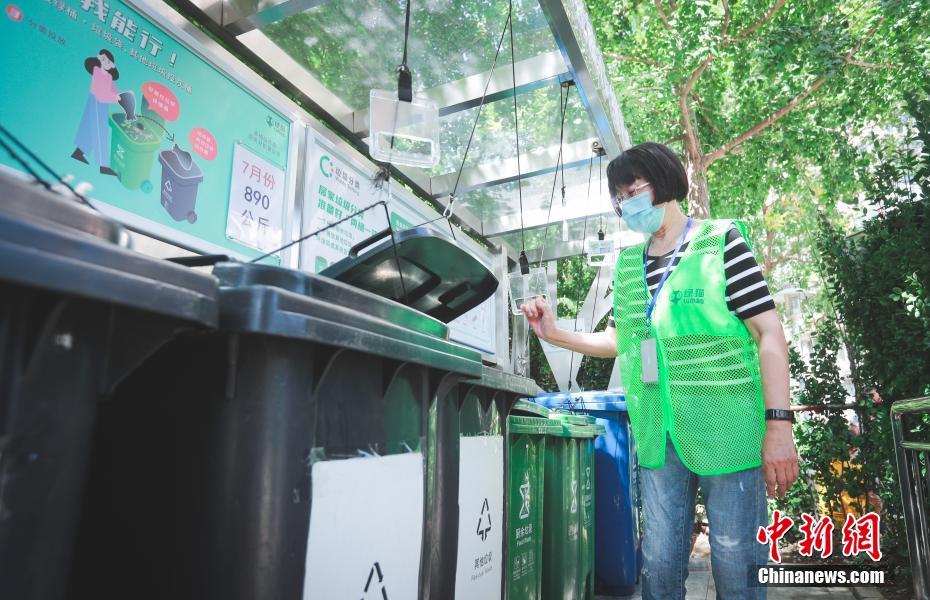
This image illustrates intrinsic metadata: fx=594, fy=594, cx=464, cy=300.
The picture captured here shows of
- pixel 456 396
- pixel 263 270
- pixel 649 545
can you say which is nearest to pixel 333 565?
pixel 263 270

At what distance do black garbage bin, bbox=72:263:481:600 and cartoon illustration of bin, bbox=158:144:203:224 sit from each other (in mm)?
1705

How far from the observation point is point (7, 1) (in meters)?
2.04

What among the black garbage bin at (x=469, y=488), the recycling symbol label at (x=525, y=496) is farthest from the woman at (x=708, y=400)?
the recycling symbol label at (x=525, y=496)

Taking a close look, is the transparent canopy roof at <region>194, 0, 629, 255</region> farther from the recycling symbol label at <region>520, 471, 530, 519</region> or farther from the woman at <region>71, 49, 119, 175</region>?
the recycling symbol label at <region>520, 471, 530, 519</region>

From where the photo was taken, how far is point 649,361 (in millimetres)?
2057

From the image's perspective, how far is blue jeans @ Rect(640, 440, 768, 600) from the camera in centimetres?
181

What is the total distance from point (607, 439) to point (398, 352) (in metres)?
3.25

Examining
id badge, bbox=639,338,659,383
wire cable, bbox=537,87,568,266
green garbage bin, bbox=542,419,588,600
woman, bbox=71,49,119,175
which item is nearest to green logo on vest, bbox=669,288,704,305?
id badge, bbox=639,338,659,383

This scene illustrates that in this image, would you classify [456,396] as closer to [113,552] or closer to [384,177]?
[113,552]

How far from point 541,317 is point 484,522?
0.89 metres

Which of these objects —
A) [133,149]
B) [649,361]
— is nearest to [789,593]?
[649,361]

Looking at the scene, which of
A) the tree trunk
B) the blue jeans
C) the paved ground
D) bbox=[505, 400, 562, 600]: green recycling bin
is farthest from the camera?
the tree trunk

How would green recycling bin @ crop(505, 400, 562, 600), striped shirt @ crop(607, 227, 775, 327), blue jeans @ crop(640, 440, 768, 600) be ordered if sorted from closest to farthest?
blue jeans @ crop(640, 440, 768, 600)
striped shirt @ crop(607, 227, 775, 327)
green recycling bin @ crop(505, 400, 562, 600)

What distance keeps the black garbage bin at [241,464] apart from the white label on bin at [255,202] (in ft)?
6.52
